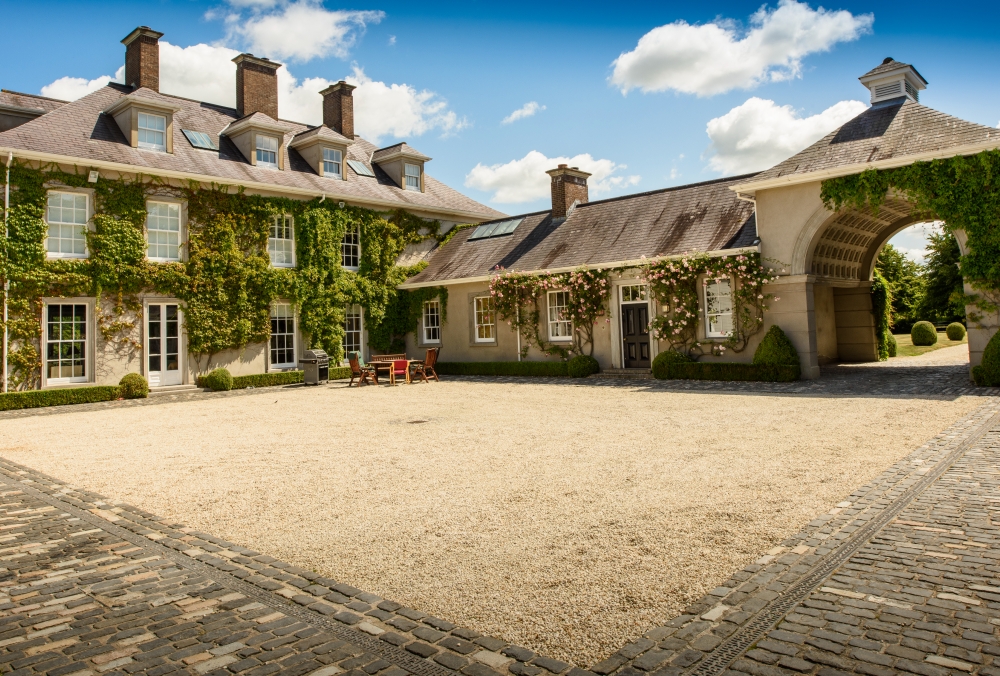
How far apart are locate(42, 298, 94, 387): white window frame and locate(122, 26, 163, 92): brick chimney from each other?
314 inches

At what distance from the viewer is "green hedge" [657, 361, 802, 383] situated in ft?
51.7

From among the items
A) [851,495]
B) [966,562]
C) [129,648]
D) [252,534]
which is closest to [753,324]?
[851,495]

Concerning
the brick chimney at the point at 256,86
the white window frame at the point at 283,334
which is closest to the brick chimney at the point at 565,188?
the white window frame at the point at 283,334

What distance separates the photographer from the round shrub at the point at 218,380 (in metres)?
19.4

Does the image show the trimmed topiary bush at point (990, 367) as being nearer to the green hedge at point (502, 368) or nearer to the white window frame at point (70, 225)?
the green hedge at point (502, 368)

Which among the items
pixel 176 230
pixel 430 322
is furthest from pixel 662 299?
Answer: pixel 176 230

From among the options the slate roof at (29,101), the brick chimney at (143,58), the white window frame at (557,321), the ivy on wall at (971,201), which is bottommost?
the white window frame at (557,321)

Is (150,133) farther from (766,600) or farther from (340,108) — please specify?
(766,600)

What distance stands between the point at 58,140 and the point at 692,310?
17406 mm

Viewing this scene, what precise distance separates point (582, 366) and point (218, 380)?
34.4 feet

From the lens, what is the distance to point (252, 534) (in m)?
5.33

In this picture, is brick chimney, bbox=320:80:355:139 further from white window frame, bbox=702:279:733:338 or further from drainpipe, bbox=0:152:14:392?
white window frame, bbox=702:279:733:338

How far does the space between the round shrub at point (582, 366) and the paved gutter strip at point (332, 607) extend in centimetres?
1459

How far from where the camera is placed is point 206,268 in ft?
66.2
